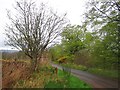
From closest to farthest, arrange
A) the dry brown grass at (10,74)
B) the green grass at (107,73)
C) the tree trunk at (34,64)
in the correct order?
the dry brown grass at (10,74) → the green grass at (107,73) → the tree trunk at (34,64)

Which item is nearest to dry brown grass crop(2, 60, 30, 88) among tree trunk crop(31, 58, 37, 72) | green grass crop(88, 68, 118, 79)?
tree trunk crop(31, 58, 37, 72)

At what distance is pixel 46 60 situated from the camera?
27.2 meters

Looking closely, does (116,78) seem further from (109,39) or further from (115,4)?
(115,4)

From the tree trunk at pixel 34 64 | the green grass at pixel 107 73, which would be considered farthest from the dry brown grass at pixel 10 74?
the green grass at pixel 107 73

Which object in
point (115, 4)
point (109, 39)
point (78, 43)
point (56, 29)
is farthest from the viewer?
point (78, 43)

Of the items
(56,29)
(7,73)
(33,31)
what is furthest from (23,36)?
(7,73)

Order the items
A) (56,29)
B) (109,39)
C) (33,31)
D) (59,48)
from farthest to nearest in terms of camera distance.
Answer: (59,48), (56,29), (33,31), (109,39)

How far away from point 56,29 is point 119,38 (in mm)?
10335

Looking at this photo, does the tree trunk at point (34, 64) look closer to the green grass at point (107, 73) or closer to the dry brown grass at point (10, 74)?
the dry brown grass at point (10, 74)

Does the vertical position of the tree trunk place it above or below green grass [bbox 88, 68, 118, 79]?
above

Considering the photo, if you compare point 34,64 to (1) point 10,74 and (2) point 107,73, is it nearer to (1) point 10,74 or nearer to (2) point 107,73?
(1) point 10,74

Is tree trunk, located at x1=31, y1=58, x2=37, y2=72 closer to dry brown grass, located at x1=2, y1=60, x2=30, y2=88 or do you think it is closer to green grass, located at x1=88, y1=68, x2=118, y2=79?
dry brown grass, located at x1=2, y1=60, x2=30, y2=88

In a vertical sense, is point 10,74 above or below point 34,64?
below

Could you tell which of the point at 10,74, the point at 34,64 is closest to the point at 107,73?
the point at 10,74
